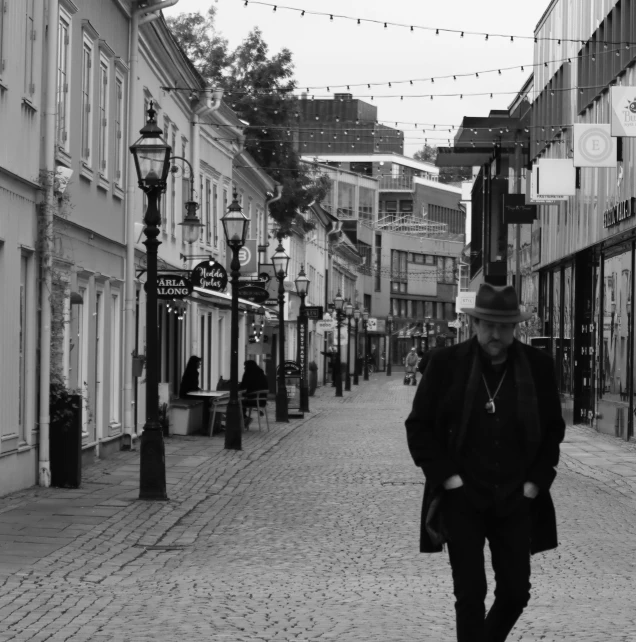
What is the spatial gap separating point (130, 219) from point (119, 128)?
57.1 inches

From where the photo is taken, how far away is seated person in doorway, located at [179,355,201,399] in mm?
29125

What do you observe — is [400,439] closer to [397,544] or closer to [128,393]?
[128,393]

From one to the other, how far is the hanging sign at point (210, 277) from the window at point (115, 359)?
3116mm

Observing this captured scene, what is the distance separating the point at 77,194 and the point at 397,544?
9.11m

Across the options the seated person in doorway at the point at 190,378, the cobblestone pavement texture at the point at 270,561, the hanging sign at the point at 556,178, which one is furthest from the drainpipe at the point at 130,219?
the hanging sign at the point at 556,178

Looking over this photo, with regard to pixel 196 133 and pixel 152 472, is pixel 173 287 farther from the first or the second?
pixel 196 133

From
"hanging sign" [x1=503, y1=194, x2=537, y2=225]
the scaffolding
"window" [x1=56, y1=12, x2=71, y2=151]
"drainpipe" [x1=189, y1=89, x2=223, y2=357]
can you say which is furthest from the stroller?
"window" [x1=56, y1=12, x2=71, y2=151]

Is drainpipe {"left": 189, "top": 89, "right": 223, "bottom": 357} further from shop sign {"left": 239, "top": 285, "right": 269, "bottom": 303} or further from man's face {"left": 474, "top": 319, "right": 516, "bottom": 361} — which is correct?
man's face {"left": 474, "top": 319, "right": 516, "bottom": 361}

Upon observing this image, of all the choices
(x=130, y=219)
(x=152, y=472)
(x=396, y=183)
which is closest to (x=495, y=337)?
(x=152, y=472)

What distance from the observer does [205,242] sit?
121 feet

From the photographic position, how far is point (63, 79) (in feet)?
62.0

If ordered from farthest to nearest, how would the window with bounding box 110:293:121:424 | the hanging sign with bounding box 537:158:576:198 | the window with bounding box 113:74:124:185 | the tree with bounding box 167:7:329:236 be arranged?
1. the tree with bounding box 167:7:329:236
2. the hanging sign with bounding box 537:158:576:198
3. the window with bounding box 113:74:124:185
4. the window with bounding box 110:293:121:424

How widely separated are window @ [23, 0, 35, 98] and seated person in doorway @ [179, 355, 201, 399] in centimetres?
1286

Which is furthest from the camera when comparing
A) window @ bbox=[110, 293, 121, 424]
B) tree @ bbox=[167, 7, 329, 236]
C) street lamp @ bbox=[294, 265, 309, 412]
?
tree @ bbox=[167, 7, 329, 236]
